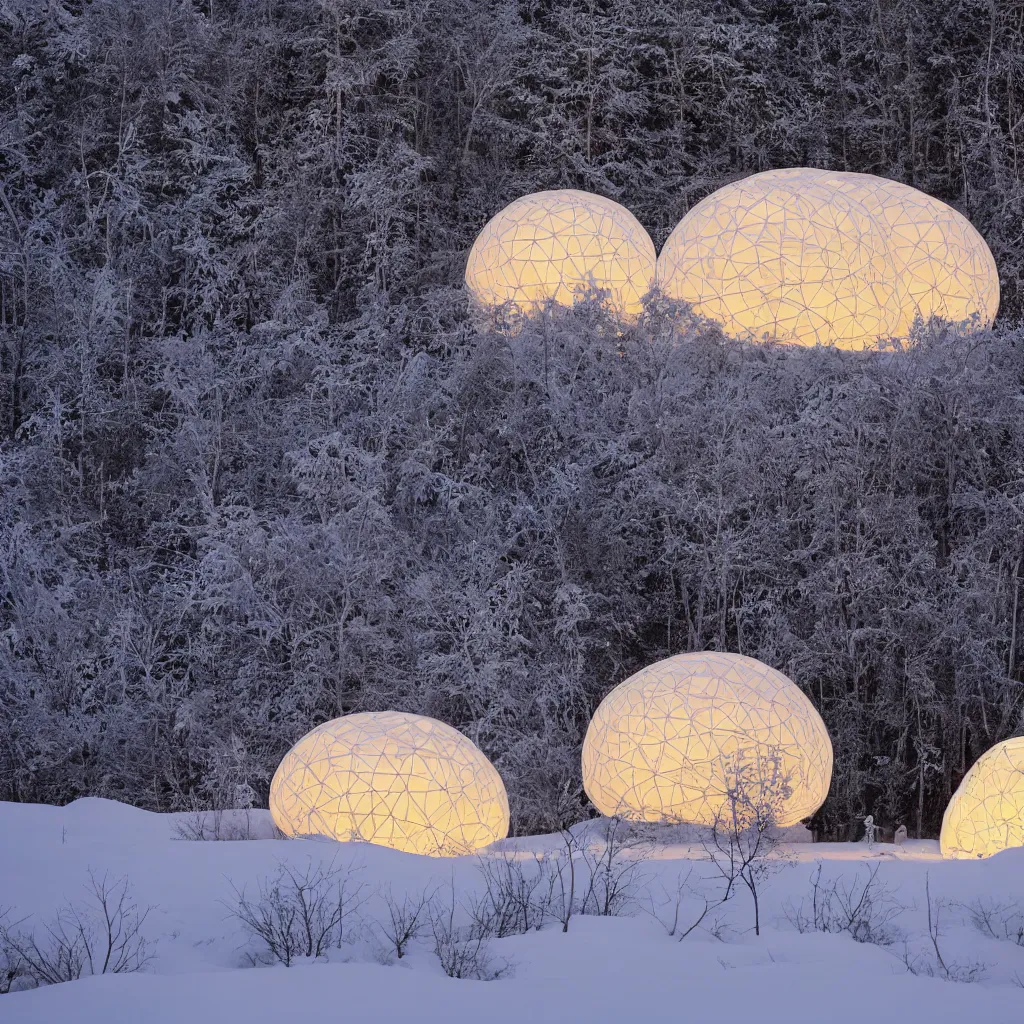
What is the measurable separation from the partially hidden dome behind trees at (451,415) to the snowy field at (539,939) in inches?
95.6

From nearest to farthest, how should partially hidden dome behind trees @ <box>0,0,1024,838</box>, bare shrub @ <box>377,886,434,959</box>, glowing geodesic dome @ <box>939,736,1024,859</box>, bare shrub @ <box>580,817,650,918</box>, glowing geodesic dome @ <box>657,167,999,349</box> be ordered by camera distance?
bare shrub @ <box>377,886,434,959</box>, bare shrub @ <box>580,817,650,918</box>, glowing geodesic dome @ <box>939,736,1024,859</box>, partially hidden dome behind trees @ <box>0,0,1024,838</box>, glowing geodesic dome @ <box>657,167,999,349</box>

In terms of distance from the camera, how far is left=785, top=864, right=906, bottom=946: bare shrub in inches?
237

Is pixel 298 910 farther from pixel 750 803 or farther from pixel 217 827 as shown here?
pixel 750 803

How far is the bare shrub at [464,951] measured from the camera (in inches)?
206

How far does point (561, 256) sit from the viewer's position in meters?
12.7

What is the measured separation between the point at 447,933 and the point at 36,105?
513 inches

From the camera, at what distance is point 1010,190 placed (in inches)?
590

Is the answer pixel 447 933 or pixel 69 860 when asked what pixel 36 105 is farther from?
pixel 447 933

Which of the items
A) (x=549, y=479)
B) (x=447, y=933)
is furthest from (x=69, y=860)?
(x=549, y=479)

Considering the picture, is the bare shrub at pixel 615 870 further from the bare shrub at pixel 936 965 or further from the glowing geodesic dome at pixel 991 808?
the glowing geodesic dome at pixel 991 808

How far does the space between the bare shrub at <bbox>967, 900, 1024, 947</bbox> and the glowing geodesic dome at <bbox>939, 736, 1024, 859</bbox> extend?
46.8 inches

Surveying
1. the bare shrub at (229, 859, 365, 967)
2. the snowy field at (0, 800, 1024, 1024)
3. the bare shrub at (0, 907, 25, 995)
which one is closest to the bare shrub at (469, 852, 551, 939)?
the snowy field at (0, 800, 1024, 1024)

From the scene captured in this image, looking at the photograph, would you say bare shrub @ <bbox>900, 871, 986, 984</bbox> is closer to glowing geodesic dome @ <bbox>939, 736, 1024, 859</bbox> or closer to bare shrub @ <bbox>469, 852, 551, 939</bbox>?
bare shrub @ <bbox>469, 852, 551, 939</bbox>

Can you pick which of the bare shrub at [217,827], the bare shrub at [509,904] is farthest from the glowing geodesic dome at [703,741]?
the bare shrub at [217,827]
